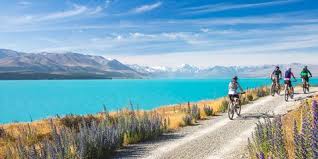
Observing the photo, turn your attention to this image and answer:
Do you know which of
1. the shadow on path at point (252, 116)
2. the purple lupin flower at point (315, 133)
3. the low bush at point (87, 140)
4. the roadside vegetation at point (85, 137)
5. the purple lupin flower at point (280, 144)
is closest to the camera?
the purple lupin flower at point (315, 133)

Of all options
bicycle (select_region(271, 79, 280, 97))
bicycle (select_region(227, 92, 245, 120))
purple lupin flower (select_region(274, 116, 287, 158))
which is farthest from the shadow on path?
purple lupin flower (select_region(274, 116, 287, 158))

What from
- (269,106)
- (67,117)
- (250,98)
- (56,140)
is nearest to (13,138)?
(67,117)

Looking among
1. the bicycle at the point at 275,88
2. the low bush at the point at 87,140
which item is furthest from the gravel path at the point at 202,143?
the bicycle at the point at 275,88

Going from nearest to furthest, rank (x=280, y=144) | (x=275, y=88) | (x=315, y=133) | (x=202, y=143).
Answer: (x=315, y=133) → (x=280, y=144) → (x=202, y=143) → (x=275, y=88)

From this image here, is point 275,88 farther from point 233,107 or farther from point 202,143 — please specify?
point 202,143

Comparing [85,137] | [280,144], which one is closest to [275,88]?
[85,137]

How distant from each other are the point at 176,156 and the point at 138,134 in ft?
14.2

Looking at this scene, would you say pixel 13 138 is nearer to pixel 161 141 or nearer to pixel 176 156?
pixel 161 141

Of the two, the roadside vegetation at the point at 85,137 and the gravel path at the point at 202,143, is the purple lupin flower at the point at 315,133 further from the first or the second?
the gravel path at the point at 202,143

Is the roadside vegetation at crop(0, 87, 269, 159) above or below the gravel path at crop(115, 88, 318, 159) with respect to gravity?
above

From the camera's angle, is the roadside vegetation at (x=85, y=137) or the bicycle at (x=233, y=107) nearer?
the roadside vegetation at (x=85, y=137)

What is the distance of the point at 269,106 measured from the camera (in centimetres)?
3045

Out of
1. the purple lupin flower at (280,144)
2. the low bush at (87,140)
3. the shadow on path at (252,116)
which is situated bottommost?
the shadow on path at (252,116)

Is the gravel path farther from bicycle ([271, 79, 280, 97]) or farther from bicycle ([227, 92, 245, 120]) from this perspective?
bicycle ([271, 79, 280, 97])
